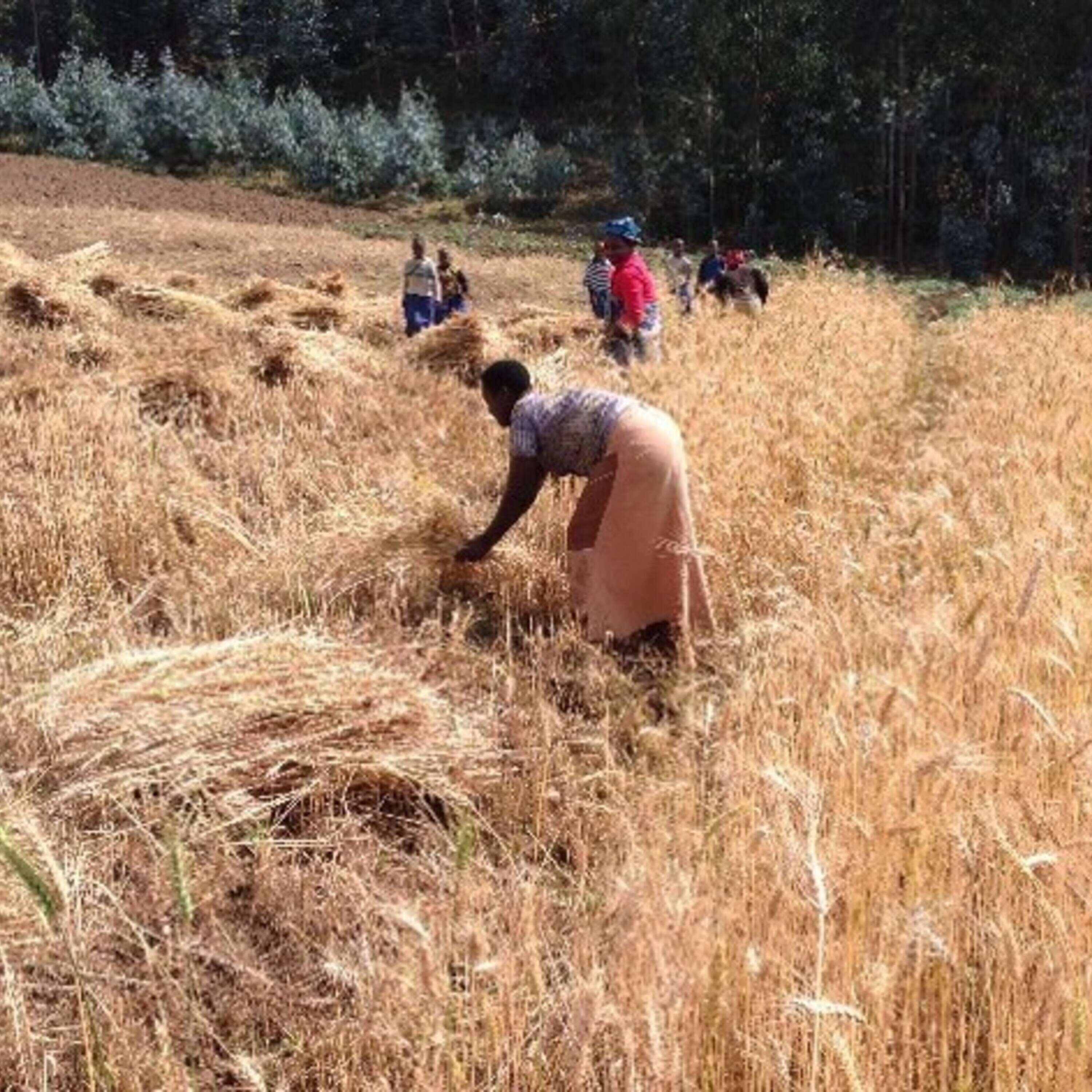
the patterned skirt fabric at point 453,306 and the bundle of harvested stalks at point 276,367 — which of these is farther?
the patterned skirt fabric at point 453,306

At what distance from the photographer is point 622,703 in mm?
3674

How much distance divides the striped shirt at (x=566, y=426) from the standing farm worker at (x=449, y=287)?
27.5ft

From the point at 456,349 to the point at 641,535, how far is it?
19.0 feet

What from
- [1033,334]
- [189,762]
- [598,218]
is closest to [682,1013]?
[189,762]

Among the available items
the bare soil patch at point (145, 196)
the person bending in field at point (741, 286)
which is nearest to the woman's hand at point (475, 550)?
the person bending in field at point (741, 286)

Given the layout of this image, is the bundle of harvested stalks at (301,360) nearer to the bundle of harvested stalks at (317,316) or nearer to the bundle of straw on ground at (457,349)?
the bundle of straw on ground at (457,349)

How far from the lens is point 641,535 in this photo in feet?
13.6

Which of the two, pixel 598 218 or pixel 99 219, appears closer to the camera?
pixel 99 219

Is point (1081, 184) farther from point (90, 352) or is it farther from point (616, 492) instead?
point (616, 492)

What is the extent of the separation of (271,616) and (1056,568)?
235 centimetres

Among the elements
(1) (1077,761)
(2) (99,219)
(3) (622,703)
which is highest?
(2) (99,219)

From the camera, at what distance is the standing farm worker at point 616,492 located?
4098mm

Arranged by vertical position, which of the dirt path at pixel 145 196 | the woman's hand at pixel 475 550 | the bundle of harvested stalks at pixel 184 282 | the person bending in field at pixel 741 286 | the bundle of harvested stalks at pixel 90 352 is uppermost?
the dirt path at pixel 145 196

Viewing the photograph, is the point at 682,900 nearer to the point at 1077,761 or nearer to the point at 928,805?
the point at 928,805
